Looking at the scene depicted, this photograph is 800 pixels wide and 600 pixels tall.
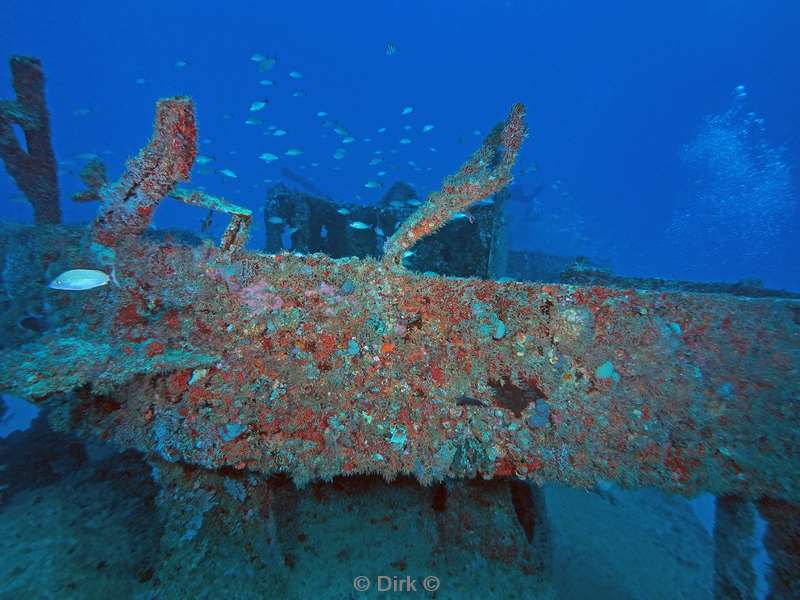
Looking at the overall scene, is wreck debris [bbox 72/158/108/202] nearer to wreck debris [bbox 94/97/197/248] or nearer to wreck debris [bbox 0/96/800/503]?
wreck debris [bbox 94/97/197/248]

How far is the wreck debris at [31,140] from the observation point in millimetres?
4180

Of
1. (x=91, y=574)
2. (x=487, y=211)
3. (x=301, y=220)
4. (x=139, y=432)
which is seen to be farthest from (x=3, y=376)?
(x=301, y=220)

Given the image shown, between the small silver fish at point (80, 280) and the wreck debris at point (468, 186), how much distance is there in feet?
6.24

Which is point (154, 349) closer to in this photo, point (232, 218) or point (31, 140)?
point (232, 218)

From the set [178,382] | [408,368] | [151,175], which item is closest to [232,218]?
[151,175]

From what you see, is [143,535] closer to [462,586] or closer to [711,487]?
[462,586]

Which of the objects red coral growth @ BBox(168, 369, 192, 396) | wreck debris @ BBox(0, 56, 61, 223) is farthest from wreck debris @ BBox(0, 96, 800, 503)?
wreck debris @ BBox(0, 56, 61, 223)

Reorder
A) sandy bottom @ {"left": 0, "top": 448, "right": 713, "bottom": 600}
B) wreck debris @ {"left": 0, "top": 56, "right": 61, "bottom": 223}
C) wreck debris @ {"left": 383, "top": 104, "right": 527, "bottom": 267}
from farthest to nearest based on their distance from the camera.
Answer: wreck debris @ {"left": 0, "top": 56, "right": 61, "bottom": 223} → wreck debris @ {"left": 383, "top": 104, "right": 527, "bottom": 267} → sandy bottom @ {"left": 0, "top": 448, "right": 713, "bottom": 600}

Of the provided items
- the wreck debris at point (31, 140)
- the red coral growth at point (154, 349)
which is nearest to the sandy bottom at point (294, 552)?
the red coral growth at point (154, 349)

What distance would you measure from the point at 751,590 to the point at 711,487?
0.87m

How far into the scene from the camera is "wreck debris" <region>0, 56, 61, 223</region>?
4.18 metres

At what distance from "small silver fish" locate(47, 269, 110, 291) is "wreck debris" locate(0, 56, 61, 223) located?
11.6 ft

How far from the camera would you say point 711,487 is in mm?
2236

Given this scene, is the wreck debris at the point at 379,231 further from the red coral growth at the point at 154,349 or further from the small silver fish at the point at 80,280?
the small silver fish at the point at 80,280
